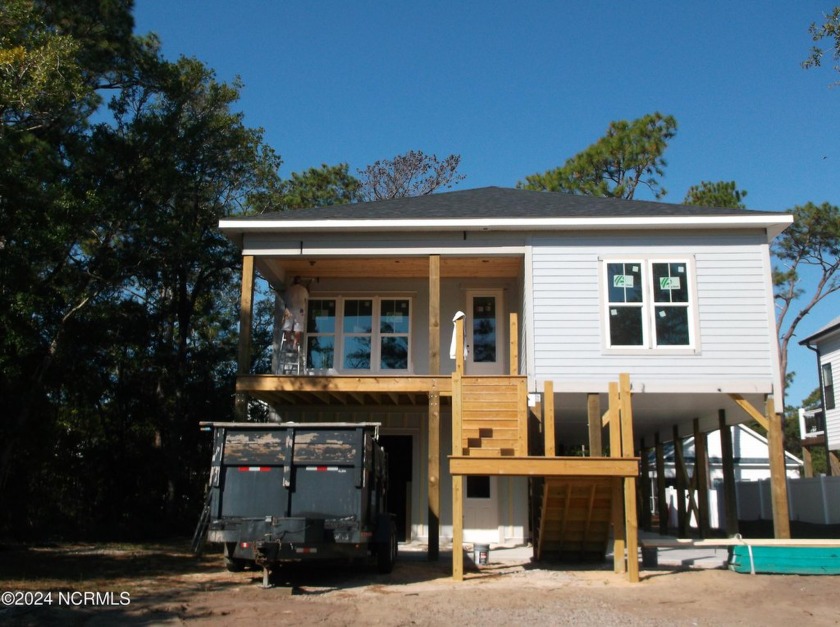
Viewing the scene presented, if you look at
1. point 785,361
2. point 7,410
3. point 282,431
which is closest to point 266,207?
point 7,410

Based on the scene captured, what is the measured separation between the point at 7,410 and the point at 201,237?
27.6ft

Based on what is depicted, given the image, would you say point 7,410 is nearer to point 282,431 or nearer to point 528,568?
point 282,431

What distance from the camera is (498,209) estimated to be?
50.9 ft

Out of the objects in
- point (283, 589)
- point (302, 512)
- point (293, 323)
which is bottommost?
point (283, 589)

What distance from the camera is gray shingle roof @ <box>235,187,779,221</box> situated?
577 inches

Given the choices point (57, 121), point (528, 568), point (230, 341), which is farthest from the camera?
point (230, 341)

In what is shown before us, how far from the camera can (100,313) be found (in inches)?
727

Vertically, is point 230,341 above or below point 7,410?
above

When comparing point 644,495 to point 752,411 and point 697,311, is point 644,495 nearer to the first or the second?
point 752,411

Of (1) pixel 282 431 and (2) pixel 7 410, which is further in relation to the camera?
(2) pixel 7 410

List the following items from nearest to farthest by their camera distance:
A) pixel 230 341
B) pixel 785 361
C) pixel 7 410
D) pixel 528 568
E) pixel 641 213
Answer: pixel 528 568 < pixel 641 213 < pixel 7 410 < pixel 230 341 < pixel 785 361

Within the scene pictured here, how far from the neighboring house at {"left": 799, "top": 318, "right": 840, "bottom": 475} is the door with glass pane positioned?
557 inches

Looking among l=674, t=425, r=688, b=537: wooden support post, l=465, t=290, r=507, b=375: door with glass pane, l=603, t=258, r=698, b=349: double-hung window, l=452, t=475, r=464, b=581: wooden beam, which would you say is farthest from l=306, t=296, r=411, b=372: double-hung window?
l=674, t=425, r=688, b=537: wooden support post

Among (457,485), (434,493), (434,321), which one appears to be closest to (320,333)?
(434,321)
